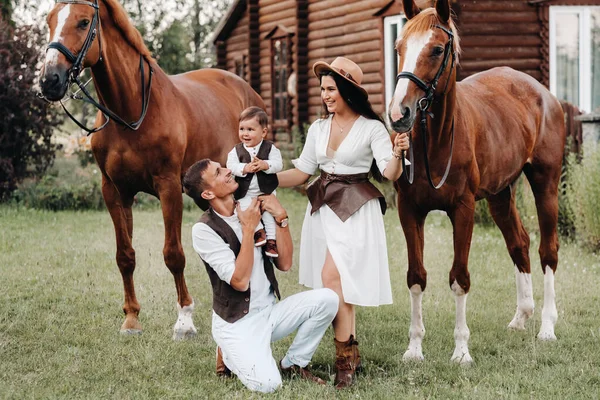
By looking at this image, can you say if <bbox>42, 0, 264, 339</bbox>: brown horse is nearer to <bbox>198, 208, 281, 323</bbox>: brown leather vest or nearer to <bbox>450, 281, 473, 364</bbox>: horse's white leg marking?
<bbox>198, 208, 281, 323</bbox>: brown leather vest

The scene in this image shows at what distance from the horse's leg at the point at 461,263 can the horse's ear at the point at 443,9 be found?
1.18 meters

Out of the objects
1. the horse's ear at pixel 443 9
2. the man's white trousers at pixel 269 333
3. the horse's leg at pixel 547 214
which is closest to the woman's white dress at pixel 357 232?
the man's white trousers at pixel 269 333

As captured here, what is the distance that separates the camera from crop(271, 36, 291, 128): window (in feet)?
58.6

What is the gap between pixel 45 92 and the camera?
464 centimetres

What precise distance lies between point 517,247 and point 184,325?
9.00ft

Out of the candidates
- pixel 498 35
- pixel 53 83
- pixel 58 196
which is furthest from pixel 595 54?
pixel 53 83

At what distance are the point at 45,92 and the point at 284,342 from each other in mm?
2424

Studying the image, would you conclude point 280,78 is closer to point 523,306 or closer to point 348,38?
point 348,38

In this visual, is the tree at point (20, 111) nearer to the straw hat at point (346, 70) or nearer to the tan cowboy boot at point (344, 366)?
the straw hat at point (346, 70)

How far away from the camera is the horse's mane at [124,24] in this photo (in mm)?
5184

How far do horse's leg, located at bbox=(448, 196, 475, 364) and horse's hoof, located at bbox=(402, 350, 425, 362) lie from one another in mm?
210

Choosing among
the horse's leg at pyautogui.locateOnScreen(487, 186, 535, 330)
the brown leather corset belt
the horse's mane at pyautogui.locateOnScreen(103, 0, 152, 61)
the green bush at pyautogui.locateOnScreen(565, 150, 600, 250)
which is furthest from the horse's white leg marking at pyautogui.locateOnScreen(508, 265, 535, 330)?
the horse's mane at pyautogui.locateOnScreen(103, 0, 152, 61)

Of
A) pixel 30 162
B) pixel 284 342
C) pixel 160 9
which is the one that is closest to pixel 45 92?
pixel 284 342

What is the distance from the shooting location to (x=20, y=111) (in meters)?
12.7
